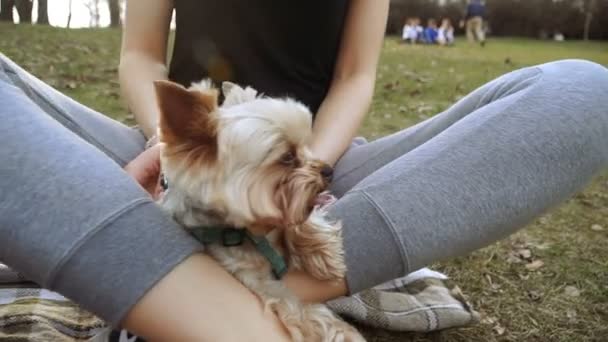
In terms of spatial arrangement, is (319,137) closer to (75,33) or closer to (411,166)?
(411,166)

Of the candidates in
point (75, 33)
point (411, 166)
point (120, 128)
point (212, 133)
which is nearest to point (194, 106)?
point (212, 133)

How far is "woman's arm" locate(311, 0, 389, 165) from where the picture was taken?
2496 mm

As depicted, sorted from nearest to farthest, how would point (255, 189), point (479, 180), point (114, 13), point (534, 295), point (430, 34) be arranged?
1. point (255, 189)
2. point (479, 180)
3. point (534, 295)
4. point (114, 13)
5. point (430, 34)

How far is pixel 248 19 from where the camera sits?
2.57 metres

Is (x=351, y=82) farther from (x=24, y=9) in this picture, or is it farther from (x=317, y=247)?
(x=24, y=9)

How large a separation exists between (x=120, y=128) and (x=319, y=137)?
72 centimetres

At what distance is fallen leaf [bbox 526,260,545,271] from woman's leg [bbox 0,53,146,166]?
A: 175 cm

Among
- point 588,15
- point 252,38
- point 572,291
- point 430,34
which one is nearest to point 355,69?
point 252,38

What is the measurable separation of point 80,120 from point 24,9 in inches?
418

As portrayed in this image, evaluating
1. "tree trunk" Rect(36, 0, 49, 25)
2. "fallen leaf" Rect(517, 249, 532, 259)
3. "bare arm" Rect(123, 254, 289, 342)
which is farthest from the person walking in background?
"bare arm" Rect(123, 254, 289, 342)

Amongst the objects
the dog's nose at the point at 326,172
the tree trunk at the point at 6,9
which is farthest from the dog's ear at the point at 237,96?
the tree trunk at the point at 6,9

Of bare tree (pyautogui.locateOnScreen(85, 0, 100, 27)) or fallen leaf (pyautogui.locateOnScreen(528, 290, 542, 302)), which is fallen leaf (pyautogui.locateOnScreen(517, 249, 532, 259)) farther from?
bare tree (pyautogui.locateOnScreen(85, 0, 100, 27))

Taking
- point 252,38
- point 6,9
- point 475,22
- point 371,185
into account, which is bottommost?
point 6,9

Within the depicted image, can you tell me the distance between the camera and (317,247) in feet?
6.06
